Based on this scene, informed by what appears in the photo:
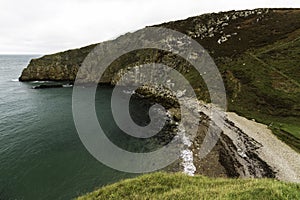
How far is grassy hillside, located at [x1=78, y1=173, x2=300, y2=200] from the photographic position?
12820 mm

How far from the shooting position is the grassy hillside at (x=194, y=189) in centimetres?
1282

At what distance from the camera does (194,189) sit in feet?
52.6

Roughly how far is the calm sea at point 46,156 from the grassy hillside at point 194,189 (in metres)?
12.1

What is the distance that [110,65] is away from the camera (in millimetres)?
100438

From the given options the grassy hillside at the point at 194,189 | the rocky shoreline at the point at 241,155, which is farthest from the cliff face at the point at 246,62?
the grassy hillside at the point at 194,189

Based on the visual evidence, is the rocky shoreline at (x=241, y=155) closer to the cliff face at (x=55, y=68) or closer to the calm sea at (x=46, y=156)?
the calm sea at (x=46, y=156)

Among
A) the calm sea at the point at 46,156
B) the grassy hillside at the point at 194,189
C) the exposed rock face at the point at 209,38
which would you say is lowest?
the calm sea at the point at 46,156

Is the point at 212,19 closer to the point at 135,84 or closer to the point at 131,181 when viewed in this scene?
the point at 135,84

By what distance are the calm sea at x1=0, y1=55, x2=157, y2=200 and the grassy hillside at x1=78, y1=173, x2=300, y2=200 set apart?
39.6 ft

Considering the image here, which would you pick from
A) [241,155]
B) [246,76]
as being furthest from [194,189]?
[246,76]

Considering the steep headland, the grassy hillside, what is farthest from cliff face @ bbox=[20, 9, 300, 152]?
the grassy hillside

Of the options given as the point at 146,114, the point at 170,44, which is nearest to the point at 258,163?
the point at 146,114

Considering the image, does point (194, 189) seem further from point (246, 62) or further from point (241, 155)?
point (246, 62)

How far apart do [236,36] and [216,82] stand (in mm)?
33837
